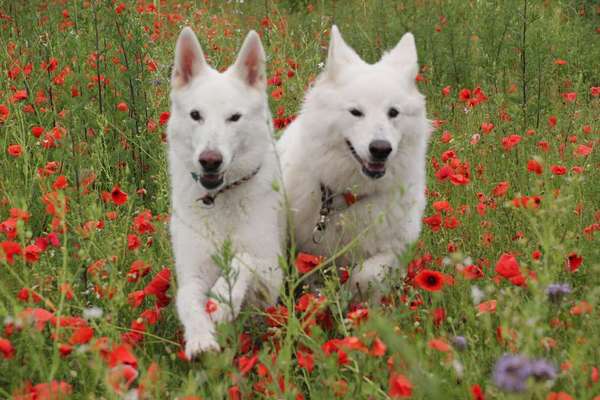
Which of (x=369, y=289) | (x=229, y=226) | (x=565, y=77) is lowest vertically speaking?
(x=565, y=77)

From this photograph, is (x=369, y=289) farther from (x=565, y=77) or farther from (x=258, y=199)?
(x=565, y=77)

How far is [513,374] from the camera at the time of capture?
5.00 ft

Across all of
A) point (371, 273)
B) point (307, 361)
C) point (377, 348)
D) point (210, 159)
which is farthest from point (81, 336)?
point (371, 273)

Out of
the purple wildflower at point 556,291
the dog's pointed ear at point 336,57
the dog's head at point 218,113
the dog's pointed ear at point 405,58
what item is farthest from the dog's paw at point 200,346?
the dog's pointed ear at point 405,58

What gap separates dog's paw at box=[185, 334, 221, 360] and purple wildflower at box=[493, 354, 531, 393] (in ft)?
4.18

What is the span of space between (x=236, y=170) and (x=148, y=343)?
980 mm

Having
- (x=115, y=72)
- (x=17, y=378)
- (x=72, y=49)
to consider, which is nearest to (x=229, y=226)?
(x=17, y=378)

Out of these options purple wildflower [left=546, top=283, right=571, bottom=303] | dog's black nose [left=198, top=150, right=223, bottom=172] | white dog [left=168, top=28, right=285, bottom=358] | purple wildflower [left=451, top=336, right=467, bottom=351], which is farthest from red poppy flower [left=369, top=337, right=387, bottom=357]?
dog's black nose [left=198, top=150, right=223, bottom=172]

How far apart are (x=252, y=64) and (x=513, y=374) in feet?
7.97

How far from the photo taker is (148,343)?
2.91 metres

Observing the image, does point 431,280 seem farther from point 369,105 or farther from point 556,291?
point 369,105

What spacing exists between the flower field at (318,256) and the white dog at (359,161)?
208mm

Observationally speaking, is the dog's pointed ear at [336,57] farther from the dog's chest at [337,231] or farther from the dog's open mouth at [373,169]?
the dog's chest at [337,231]

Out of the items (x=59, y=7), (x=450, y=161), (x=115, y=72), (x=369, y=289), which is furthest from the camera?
(x=59, y=7)
